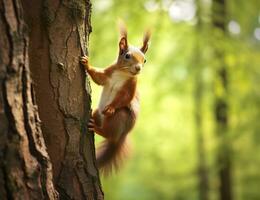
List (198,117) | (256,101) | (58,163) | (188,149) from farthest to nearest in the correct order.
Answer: (188,149) → (198,117) → (256,101) → (58,163)

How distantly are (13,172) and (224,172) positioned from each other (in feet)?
16.3

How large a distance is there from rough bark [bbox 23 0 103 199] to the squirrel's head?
0.59 meters

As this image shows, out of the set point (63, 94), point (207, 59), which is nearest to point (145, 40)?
point (63, 94)

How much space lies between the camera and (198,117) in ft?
→ 20.2

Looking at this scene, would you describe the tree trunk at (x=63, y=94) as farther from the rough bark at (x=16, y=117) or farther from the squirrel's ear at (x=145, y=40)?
the squirrel's ear at (x=145, y=40)

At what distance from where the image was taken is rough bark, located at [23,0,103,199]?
2.19 metres

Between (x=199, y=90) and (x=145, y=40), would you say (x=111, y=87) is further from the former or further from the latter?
(x=199, y=90)

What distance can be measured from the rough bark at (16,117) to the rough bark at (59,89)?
0.25 meters

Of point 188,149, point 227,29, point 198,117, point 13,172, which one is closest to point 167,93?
point 198,117

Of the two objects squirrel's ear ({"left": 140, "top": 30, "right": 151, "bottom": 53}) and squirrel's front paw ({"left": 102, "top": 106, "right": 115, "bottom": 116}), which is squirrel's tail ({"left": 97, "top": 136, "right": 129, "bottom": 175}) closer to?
squirrel's front paw ({"left": 102, "top": 106, "right": 115, "bottom": 116})

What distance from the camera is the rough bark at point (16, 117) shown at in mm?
1819

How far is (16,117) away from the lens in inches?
72.7

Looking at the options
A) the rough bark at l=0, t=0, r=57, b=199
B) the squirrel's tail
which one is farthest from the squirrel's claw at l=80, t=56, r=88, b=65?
the squirrel's tail

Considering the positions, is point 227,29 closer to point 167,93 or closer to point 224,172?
point 167,93
